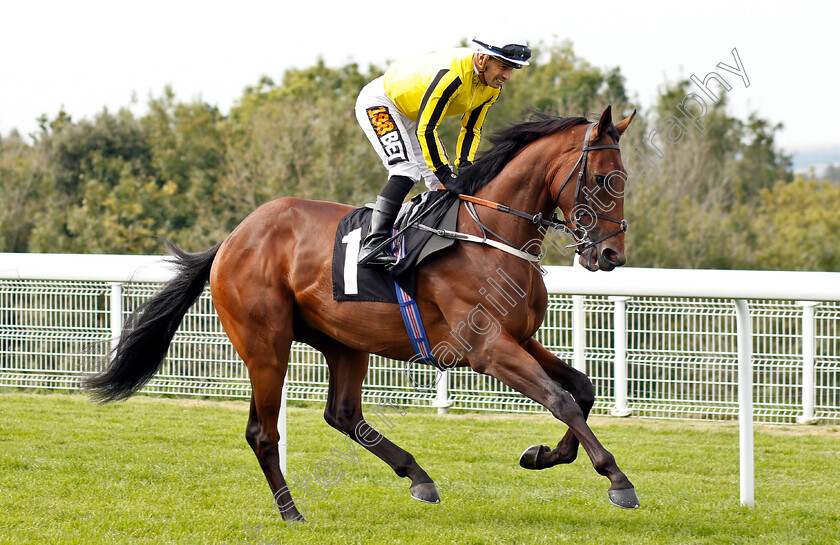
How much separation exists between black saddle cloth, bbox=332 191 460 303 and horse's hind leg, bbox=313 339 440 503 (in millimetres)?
587

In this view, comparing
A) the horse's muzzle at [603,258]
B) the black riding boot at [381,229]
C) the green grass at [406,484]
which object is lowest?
the green grass at [406,484]

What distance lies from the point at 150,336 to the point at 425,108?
2.07 m

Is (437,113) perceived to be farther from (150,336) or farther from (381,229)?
(150,336)

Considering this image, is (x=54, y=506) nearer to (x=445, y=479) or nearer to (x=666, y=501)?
(x=445, y=479)

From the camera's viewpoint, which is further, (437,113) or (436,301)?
(436,301)

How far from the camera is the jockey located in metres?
3.88

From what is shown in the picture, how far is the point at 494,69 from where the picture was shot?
12.8ft

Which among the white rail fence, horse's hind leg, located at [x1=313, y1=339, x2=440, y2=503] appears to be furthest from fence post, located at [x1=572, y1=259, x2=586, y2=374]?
horse's hind leg, located at [x1=313, y1=339, x2=440, y2=503]

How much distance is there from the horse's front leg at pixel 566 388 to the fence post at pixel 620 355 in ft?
8.39

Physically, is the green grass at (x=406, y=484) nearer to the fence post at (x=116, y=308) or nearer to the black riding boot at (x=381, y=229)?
the fence post at (x=116, y=308)

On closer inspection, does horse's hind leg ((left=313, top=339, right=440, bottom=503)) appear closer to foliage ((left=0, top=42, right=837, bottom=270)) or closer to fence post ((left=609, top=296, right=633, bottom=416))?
fence post ((left=609, top=296, right=633, bottom=416))

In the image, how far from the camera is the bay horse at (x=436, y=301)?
3.77 metres

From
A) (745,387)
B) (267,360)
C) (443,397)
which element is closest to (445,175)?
(267,360)

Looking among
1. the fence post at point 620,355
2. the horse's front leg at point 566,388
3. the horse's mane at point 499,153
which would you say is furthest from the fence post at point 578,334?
the horse's mane at point 499,153
